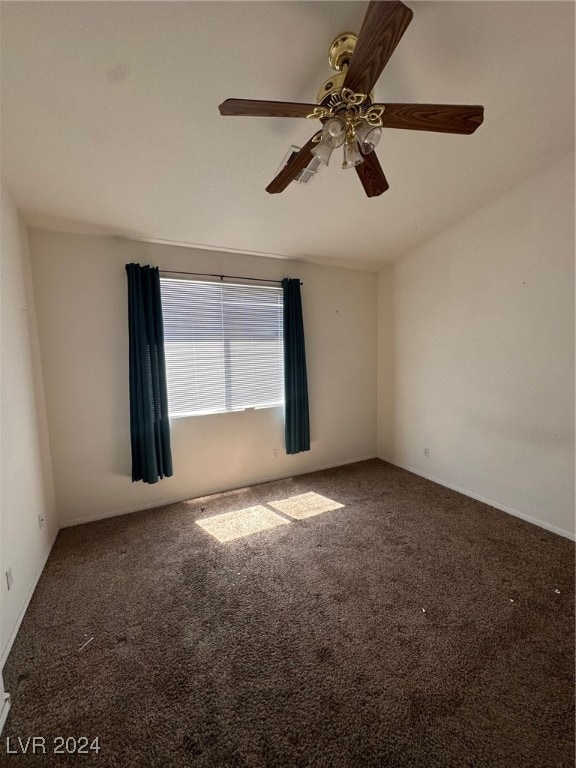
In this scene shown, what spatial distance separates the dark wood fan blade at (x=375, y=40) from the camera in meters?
0.91

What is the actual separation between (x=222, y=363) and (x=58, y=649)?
7.60ft

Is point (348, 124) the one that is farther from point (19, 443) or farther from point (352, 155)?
point (19, 443)

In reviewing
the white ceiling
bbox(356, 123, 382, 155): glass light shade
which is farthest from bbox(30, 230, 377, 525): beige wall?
bbox(356, 123, 382, 155): glass light shade

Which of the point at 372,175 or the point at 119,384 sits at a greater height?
the point at 372,175

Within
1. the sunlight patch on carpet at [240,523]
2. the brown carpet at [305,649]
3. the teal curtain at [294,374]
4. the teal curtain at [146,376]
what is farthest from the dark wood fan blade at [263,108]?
the sunlight patch on carpet at [240,523]

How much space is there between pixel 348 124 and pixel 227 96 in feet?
2.33

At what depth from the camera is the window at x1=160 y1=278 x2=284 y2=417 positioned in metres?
2.95

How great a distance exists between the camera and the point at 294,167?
62.1 inches

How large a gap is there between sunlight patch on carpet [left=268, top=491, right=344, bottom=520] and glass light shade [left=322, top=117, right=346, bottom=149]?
2.66 m

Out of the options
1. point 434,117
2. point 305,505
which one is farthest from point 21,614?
point 434,117

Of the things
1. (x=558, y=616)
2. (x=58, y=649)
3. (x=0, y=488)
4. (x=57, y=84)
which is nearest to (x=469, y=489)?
(x=558, y=616)

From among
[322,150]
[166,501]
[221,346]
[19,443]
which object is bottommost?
[166,501]

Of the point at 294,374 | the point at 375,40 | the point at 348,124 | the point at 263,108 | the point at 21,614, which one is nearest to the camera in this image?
the point at 375,40

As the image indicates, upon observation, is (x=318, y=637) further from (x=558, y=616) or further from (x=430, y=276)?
(x=430, y=276)
